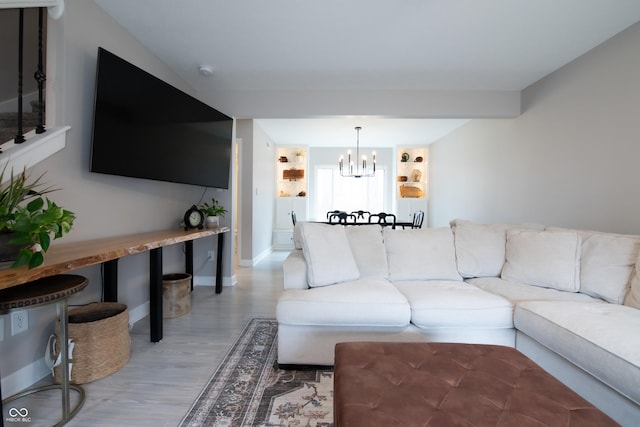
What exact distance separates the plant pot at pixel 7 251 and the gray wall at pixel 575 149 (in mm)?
3847

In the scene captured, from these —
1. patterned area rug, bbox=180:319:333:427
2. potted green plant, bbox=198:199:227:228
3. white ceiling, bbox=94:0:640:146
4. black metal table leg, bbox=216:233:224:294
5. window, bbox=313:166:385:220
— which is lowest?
patterned area rug, bbox=180:319:333:427

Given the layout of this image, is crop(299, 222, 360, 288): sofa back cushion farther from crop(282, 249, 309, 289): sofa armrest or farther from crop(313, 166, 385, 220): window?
crop(313, 166, 385, 220): window

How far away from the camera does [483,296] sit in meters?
1.94

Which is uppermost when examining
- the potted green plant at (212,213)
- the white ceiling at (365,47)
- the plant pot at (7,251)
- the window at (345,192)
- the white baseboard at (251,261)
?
the white ceiling at (365,47)

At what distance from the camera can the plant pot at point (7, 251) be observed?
1.16 metres

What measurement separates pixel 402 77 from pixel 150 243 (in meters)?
2.89

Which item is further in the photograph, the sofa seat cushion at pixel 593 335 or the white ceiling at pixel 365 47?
the white ceiling at pixel 365 47

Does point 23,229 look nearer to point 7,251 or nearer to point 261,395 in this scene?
point 7,251

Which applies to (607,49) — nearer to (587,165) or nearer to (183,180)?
(587,165)

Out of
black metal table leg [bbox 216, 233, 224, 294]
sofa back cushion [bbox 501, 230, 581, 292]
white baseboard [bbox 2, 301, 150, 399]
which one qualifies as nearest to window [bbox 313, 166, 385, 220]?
black metal table leg [bbox 216, 233, 224, 294]

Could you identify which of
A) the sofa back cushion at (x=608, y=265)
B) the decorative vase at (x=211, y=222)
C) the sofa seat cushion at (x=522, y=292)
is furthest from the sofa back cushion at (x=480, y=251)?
the decorative vase at (x=211, y=222)

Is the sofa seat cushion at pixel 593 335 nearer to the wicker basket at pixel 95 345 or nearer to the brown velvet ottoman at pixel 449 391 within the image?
the brown velvet ottoman at pixel 449 391

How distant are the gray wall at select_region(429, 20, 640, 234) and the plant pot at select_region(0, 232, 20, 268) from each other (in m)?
3.85

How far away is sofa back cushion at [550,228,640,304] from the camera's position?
1904 mm
